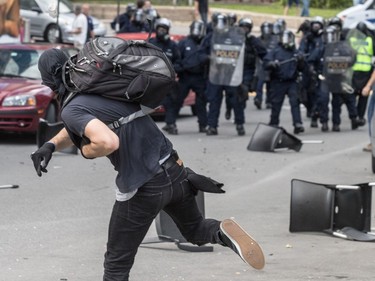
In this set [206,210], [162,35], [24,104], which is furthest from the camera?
[162,35]

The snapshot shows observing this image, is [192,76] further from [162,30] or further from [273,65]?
[273,65]

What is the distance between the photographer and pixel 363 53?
19.3 metres

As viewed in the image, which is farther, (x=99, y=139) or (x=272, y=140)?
(x=272, y=140)

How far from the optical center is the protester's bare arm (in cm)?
616

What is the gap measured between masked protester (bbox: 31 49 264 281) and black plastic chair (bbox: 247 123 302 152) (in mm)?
9352

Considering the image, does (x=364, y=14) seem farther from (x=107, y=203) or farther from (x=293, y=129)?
(x=107, y=203)

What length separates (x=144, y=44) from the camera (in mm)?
6637

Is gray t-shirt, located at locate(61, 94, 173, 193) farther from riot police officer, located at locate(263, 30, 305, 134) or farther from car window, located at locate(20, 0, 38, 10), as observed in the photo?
car window, located at locate(20, 0, 38, 10)

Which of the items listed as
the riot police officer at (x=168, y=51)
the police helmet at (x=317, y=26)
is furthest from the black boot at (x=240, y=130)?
the police helmet at (x=317, y=26)

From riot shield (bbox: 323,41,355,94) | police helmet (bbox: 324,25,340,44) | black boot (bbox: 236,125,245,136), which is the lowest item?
black boot (bbox: 236,125,245,136)

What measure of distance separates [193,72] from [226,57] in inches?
22.7

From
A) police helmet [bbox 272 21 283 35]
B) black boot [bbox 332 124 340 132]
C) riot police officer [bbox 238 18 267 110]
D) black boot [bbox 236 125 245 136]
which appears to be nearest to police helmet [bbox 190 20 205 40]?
riot police officer [bbox 238 18 267 110]

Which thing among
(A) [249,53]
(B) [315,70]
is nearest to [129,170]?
(A) [249,53]

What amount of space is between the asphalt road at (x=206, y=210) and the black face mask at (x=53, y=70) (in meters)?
1.88
